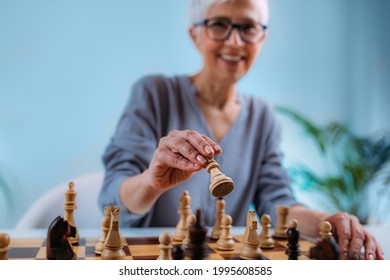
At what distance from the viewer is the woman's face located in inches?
98.9

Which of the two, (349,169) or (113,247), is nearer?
(113,247)

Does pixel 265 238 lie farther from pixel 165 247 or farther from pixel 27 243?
pixel 27 243

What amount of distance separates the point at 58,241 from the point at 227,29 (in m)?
1.47

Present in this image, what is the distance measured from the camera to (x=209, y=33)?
8.42 feet

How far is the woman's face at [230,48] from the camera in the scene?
8.24ft

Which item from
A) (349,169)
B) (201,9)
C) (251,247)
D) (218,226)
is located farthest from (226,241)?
(349,169)

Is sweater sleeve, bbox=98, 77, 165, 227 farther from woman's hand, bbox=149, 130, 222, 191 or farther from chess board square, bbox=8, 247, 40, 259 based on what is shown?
chess board square, bbox=8, 247, 40, 259

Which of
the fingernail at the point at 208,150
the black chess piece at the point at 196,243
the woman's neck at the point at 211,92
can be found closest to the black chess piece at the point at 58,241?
the black chess piece at the point at 196,243

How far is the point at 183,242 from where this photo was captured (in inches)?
69.7

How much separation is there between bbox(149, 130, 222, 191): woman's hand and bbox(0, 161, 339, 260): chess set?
0.16ft

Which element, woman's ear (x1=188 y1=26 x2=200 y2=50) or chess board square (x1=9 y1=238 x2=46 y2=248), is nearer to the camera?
chess board square (x1=9 y1=238 x2=46 y2=248)

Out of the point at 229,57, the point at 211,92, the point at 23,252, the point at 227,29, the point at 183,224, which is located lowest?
the point at 23,252

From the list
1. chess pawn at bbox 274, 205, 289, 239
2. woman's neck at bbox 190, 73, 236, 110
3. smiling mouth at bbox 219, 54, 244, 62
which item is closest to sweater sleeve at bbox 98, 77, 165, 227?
woman's neck at bbox 190, 73, 236, 110
